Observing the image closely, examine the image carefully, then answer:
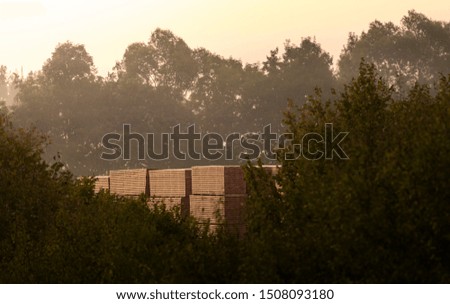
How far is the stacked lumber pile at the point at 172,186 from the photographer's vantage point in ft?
106

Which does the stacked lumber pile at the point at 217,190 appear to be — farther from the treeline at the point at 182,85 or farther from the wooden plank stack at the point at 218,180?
the treeline at the point at 182,85

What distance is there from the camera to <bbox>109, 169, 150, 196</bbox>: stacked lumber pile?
3422 cm

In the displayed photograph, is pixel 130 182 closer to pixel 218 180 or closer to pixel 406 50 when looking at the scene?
pixel 218 180

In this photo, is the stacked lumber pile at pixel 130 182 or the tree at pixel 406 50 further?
the tree at pixel 406 50

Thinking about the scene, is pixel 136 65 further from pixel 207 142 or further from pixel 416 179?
pixel 416 179

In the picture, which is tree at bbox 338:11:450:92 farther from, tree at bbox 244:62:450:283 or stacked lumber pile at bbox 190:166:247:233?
tree at bbox 244:62:450:283

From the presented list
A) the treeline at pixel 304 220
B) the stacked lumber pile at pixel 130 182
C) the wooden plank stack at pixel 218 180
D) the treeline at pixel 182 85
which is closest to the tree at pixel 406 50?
the treeline at pixel 182 85

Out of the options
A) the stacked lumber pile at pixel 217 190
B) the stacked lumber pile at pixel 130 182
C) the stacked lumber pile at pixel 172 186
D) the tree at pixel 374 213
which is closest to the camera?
the tree at pixel 374 213

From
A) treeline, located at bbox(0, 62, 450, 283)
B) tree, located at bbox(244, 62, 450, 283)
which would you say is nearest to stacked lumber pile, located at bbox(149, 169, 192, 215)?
treeline, located at bbox(0, 62, 450, 283)

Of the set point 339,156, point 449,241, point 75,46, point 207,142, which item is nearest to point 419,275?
point 449,241

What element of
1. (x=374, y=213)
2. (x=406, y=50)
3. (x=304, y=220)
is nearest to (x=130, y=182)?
(x=304, y=220)

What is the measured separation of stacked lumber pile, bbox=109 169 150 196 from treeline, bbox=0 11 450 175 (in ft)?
159

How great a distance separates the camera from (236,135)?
297 ft

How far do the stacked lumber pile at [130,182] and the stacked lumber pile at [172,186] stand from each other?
39 centimetres
